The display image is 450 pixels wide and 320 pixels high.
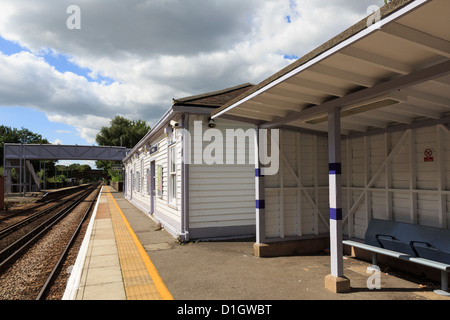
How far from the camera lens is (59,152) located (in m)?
38.1

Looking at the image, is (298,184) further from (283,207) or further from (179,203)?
(179,203)

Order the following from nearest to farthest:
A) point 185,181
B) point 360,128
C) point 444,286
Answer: point 444,286 < point 360,128 < point 185,181

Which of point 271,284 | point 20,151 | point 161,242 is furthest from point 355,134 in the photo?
point 20,151

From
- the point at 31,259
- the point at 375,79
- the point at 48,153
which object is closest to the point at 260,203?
the point at 375,79

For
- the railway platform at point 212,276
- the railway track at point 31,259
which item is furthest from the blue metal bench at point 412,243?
the railway track at point 31,259

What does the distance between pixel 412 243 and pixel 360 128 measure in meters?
2.73

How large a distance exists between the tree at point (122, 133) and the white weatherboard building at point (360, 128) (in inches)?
2803

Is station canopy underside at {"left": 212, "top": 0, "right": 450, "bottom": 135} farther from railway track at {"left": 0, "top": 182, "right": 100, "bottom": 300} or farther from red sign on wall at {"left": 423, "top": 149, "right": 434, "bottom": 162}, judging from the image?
railway track at {"left": 0, "top": 182, "right": 100, "bottom": 300}

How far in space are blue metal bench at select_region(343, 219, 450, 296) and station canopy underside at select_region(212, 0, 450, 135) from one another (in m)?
2.02

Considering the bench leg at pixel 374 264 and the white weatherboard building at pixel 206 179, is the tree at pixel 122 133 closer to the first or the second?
the white weatherboard building at pixel 206 179

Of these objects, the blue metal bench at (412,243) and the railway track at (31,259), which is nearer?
the blue metal bench at (412,243)

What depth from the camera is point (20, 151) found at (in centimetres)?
3372

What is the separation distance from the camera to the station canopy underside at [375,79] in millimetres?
2896

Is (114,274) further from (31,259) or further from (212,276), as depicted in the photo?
(31,259)
